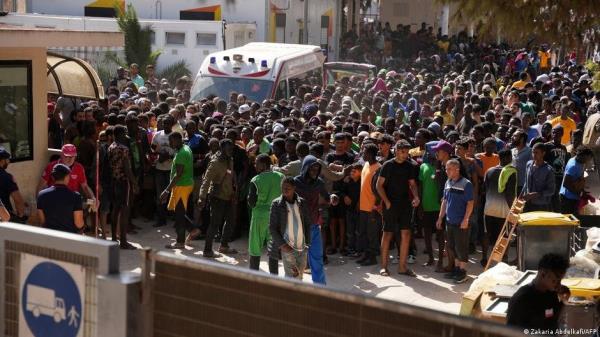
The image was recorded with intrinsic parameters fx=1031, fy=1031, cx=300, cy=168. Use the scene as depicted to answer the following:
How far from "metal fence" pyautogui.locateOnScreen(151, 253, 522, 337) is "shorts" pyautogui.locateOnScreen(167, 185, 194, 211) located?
8242mm

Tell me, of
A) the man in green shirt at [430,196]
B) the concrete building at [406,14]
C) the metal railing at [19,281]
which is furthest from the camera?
the concrete building at [406,14]

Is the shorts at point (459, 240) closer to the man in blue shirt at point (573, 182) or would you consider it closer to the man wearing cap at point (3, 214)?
the man in blue shirt at point (573, 182)

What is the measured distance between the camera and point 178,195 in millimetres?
13102

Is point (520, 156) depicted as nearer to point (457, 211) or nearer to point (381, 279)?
point (457, 211)

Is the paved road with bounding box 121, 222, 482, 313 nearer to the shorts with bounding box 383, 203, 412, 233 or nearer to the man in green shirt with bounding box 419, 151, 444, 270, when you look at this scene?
the man in green shirt with bounding box 419, 151, 444, 270

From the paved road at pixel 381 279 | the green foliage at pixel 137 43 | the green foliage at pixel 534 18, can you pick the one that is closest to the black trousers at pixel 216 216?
the paved road at pixel 381 279

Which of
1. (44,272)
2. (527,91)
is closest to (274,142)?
(44,272)

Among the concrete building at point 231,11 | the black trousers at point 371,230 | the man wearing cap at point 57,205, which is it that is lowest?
the black trousers at point 371,230

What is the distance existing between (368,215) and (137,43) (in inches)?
655

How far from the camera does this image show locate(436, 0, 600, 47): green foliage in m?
7.08

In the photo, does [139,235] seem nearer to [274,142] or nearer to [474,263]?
[274,142]

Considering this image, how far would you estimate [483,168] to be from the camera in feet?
42.0

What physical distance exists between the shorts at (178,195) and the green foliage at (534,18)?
6286 mm

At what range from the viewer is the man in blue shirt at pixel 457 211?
11.4 metres
